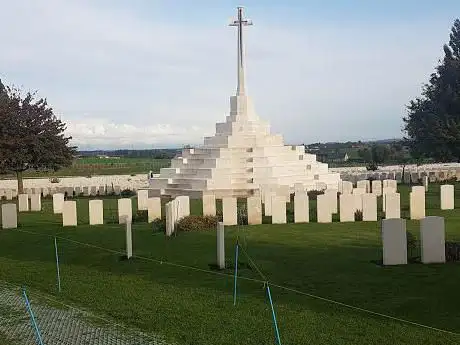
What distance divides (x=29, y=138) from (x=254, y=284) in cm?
2456

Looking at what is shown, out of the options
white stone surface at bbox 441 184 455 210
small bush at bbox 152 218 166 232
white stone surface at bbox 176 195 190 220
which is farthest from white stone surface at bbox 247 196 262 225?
white stone surface at bbox 441 184 455 210

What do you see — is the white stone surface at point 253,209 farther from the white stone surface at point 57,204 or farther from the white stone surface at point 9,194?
the white stone surface at point 9,194

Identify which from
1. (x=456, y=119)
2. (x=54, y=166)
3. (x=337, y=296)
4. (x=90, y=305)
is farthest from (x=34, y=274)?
(x=456, y=119)

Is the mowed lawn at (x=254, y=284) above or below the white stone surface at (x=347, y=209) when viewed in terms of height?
below

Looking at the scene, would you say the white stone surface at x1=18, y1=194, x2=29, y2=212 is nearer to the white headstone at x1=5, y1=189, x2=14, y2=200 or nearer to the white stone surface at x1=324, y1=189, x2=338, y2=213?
the white headstone at x1=5, y1=189, x2=14, y2=200

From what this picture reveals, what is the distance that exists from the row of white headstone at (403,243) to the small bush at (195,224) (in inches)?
260

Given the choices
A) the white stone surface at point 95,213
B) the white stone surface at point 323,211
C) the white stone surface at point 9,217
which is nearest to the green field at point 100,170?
the white stone surface at point 9,217

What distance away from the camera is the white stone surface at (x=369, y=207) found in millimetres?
17594

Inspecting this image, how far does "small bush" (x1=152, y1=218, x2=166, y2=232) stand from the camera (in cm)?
1684

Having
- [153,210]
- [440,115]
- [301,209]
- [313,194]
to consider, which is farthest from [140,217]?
[440,115]

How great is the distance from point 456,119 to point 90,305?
35.1 metres

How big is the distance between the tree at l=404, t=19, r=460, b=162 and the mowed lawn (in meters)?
23.8

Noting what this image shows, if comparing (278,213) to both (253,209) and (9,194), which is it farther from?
(9,194)

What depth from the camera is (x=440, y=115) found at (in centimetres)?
3972
